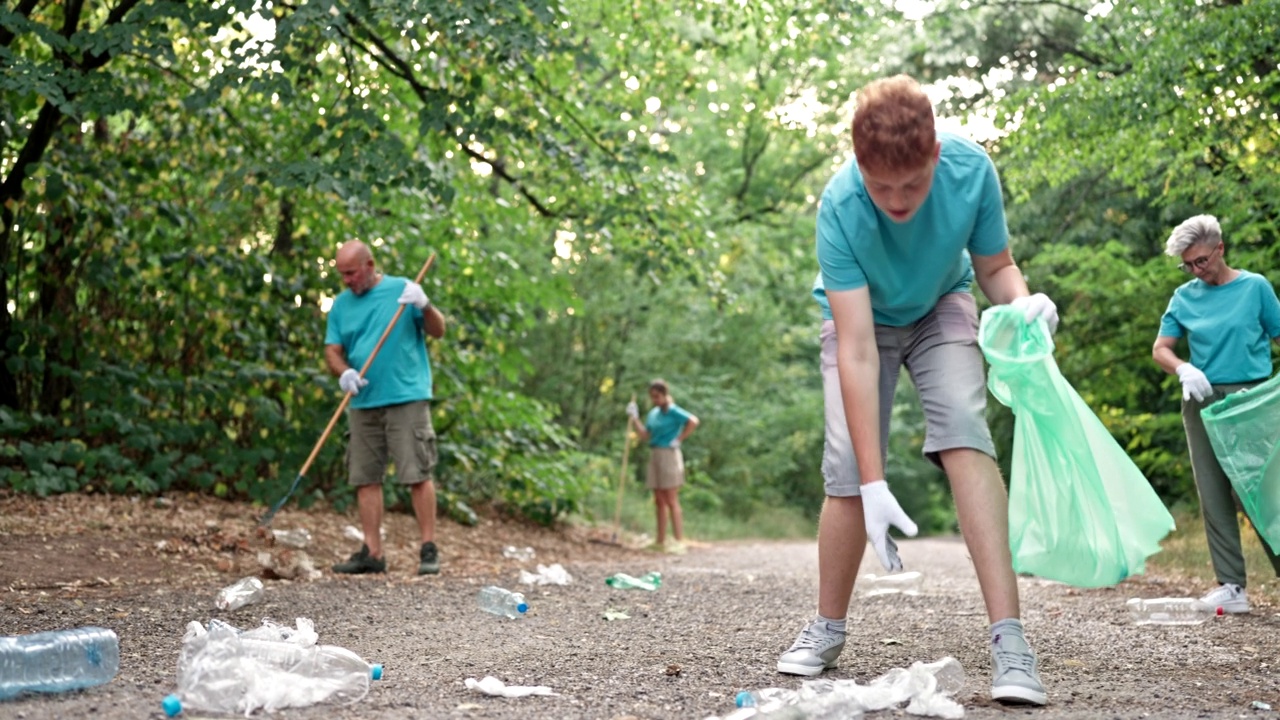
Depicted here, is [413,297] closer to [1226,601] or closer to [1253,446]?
[1253,446]

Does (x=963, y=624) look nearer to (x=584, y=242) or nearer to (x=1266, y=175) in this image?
(x=1266, y=175)

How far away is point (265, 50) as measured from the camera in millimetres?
6855

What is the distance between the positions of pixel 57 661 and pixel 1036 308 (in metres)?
3.04

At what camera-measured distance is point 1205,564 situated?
320 inches

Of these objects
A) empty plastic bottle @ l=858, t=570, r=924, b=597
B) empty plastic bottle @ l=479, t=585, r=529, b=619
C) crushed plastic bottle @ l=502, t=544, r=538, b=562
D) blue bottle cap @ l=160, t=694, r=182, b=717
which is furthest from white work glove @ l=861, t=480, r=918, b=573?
crushed plastic bottle @ l=502, t=544, r=538, b=562

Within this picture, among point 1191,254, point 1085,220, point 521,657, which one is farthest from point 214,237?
point 1085,220

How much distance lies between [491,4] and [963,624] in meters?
4.17

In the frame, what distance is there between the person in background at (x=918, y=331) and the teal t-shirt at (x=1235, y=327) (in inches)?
108

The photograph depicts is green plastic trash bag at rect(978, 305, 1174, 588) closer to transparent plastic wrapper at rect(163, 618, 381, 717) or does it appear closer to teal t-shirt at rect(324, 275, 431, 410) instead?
transparent plastic wrapper at rect(163, 618, 381, 717)

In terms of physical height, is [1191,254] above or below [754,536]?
above

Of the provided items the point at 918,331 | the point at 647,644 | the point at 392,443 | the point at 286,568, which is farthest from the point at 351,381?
the point at 918,331

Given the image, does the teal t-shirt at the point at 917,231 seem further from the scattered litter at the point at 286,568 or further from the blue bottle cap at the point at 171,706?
the scattered litter at the point at 286,568

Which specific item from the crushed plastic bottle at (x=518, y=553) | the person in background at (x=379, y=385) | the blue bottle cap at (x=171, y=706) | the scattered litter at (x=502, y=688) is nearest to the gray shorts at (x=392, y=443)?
the person in background at (x=379, y=385)

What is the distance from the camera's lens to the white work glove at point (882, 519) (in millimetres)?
3393
